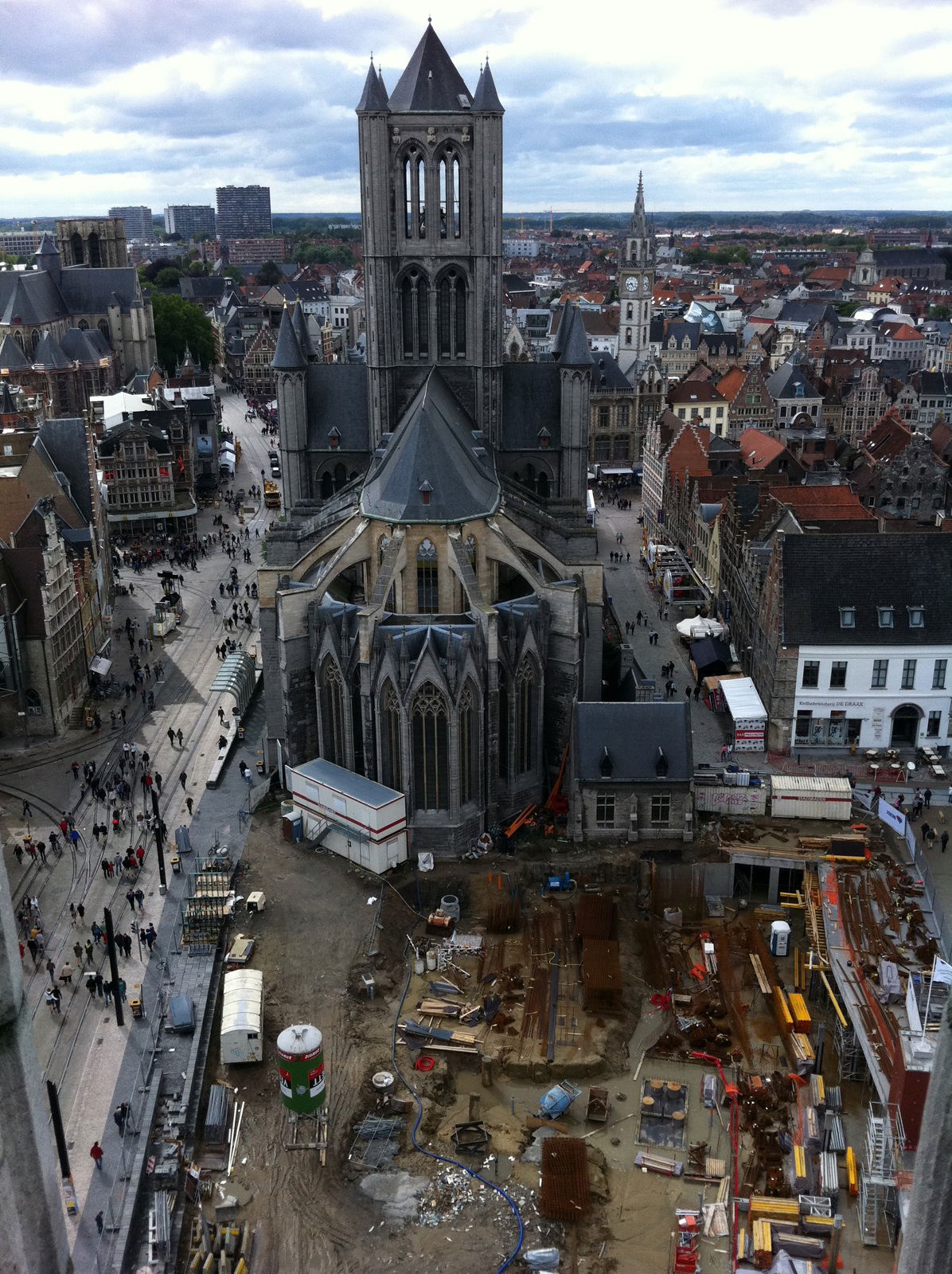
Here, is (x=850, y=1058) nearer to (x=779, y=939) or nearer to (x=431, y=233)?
(x=779, y=939)

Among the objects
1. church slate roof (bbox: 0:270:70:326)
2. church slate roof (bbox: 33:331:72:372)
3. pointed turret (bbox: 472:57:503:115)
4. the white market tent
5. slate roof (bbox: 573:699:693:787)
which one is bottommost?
the white market tent

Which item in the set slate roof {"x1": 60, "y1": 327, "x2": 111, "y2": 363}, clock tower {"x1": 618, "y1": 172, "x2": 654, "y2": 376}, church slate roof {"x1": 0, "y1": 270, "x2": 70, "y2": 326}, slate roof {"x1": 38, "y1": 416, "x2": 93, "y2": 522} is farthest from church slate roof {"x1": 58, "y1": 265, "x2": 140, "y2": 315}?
slate roof {"x1": 38, "y1": 416, "x2": 93, "y2": 522}

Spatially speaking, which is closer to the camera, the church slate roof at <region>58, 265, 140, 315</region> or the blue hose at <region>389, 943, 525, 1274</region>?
the blue hose at <region>389, 943, 525, 1274</region>

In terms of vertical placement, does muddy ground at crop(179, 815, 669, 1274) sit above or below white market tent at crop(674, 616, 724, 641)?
below

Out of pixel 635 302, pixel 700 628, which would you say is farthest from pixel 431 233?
pixel 635 302

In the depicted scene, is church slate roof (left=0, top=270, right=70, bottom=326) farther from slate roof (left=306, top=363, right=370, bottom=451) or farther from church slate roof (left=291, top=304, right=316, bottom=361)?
slate roof (left=306, top=363, right=370, bottom=451)

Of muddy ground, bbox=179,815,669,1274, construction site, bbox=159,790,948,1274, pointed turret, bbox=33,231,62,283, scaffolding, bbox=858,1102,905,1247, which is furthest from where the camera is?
pointed turret, bbox=33,231,62,283

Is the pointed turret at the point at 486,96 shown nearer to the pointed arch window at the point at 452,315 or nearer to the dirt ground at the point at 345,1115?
the pointed arch window at the point at 452,315

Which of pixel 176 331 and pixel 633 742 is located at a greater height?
pixel 176 331
